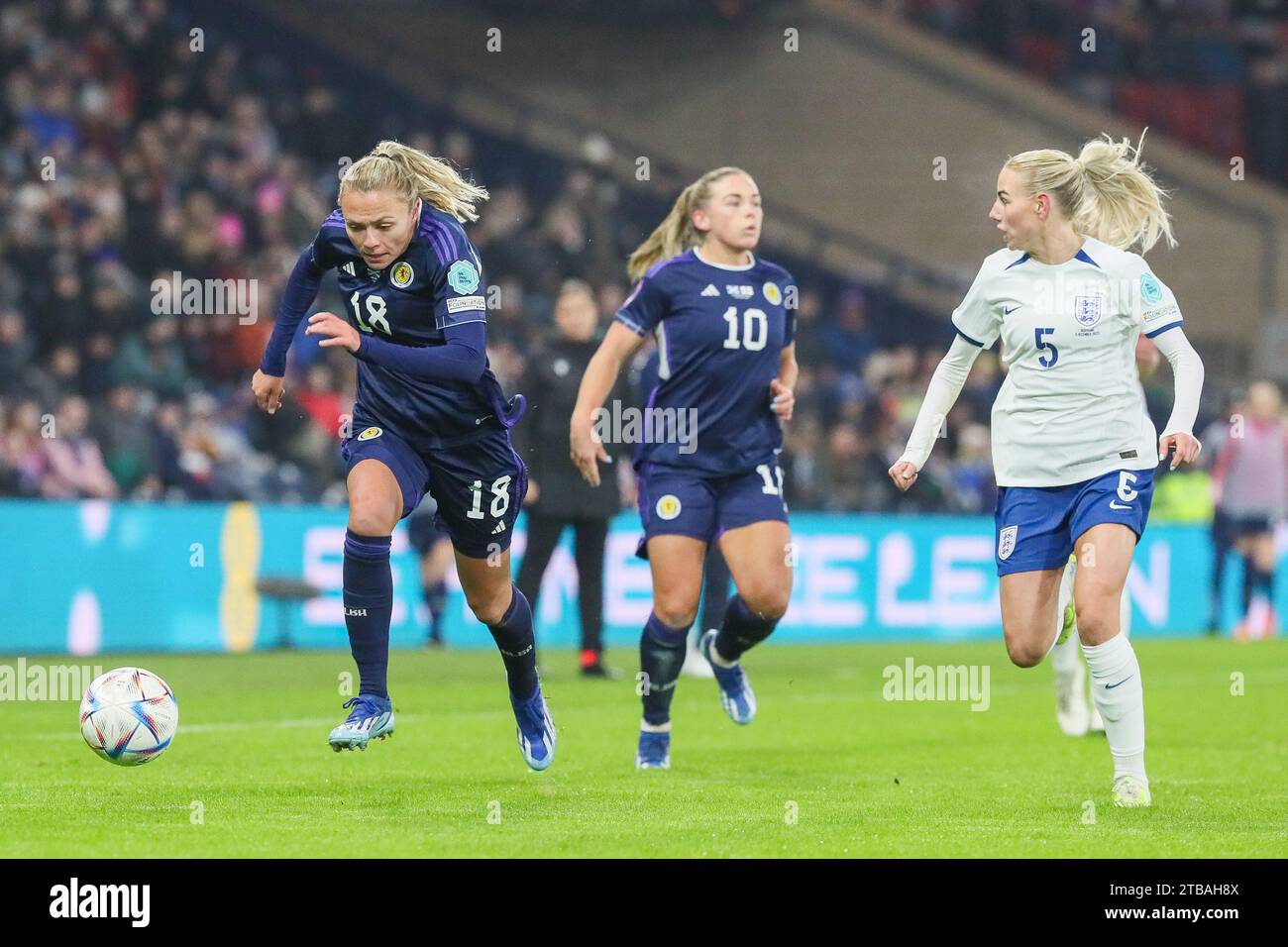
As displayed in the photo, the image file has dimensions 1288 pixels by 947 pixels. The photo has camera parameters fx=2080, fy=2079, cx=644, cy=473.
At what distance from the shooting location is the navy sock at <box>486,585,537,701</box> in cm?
799

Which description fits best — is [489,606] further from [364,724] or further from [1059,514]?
[1059,514]

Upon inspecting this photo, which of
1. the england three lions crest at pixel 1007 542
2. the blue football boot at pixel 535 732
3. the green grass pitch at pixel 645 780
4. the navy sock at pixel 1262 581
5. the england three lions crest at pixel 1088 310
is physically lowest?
the green grass pitch at pixel 645 780

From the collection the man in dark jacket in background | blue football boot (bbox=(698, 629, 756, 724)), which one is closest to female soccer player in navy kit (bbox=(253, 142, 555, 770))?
blue football boot (bbox=(698, 629, 756, 724))

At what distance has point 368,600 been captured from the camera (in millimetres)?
7426

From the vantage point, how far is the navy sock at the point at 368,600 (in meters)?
7.36

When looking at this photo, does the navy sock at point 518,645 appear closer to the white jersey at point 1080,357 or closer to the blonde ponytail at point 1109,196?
the white jersey at point 1080,357

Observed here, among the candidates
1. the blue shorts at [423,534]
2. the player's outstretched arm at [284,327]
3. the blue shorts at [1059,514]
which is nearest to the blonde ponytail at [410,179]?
the player's outstretched arm at [284,327]

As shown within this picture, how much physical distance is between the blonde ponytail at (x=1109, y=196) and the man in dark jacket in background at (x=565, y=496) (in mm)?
6052

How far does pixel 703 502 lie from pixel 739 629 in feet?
2.27

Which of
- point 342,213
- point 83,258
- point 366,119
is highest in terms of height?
point 366,119

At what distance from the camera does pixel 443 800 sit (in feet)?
24.3
